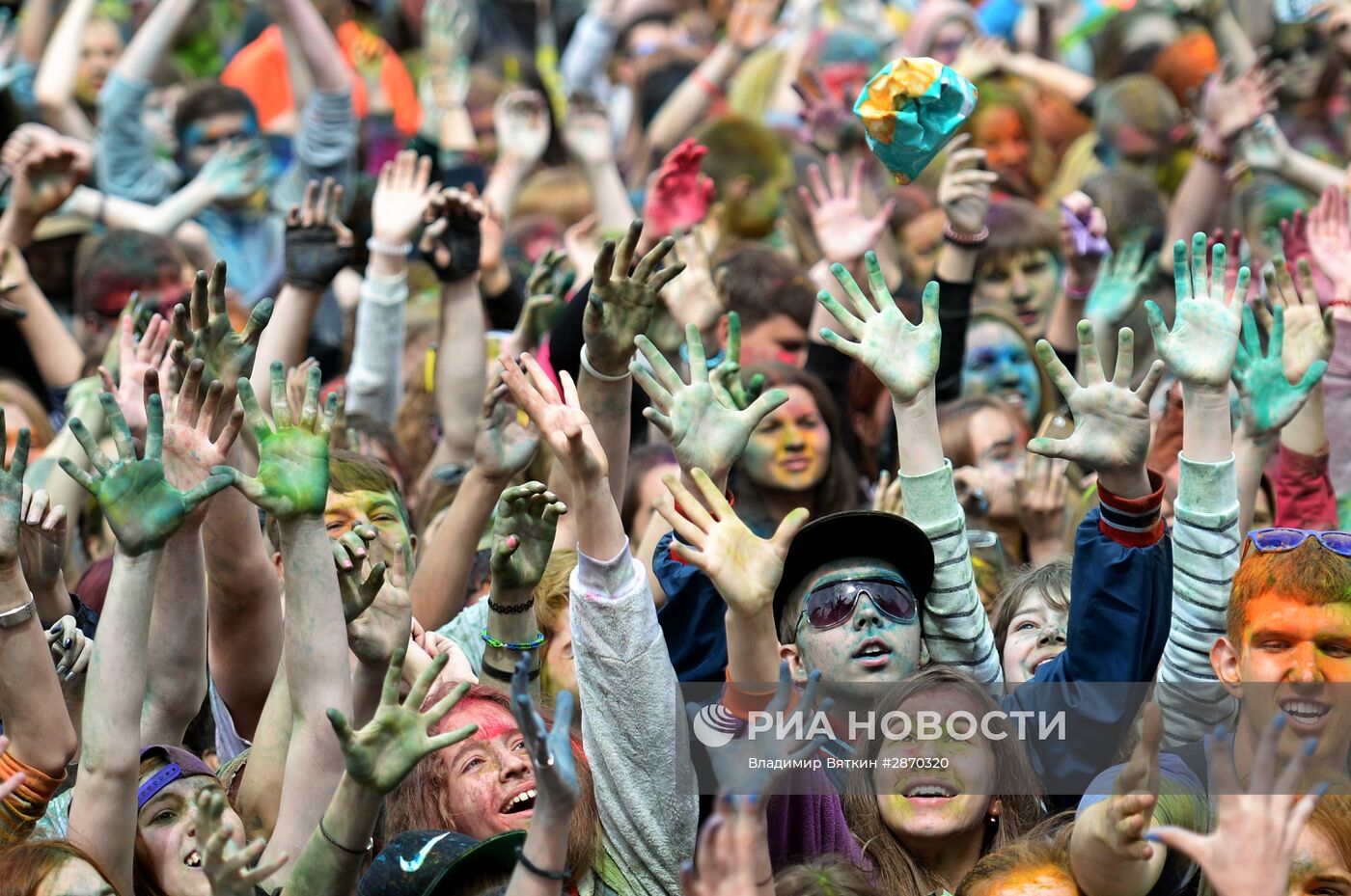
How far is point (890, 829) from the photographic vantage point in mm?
3566

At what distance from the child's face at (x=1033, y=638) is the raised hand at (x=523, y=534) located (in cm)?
114

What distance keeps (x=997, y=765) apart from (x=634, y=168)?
5972mm

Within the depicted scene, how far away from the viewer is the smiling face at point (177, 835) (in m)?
3.39

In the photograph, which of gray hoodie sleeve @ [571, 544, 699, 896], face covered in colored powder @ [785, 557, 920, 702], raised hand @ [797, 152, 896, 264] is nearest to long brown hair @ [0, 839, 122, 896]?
gray hoodie sleeve @ [571, 544, 699, 896]

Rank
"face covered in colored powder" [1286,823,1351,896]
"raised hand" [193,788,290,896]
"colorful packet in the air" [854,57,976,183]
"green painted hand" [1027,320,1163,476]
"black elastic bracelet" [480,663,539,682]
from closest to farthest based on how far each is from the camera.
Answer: "raised hand" [193,788,290,896], "face covered in colored powder" [1286,823,1351,896], "green painted hand" [1027,320,1163,476], "black elastic bracelet" [480,663,539,682], "colorful packet in the air" [854,57,976,183]

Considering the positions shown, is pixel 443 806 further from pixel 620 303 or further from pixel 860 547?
pixel 620 303

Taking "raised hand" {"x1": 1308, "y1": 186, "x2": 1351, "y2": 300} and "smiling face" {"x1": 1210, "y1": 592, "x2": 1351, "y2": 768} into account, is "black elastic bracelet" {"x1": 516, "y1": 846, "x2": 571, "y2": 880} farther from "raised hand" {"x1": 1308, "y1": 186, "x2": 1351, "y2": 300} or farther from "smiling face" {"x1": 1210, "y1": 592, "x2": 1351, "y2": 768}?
"raised hand" {"x1": 1308, "y1": 186, "x2": 1351, "y2": 300}

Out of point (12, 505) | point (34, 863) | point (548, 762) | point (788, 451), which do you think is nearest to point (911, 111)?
point (788, 451)

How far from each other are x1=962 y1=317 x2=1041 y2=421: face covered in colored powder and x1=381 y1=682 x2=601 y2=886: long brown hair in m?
2.87

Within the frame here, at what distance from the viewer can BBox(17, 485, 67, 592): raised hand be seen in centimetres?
398

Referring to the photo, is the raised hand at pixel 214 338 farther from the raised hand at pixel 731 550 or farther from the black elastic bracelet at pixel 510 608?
the raised hand at pixel 731 550

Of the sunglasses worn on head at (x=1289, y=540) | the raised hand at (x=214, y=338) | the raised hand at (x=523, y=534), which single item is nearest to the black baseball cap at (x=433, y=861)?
the raised hand at (x=523, y=534)

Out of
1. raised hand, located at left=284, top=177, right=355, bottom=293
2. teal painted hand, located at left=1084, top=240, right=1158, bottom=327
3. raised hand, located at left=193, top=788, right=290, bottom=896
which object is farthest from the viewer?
teal painted hand, located at left=1084, top=240, right=1158, bottom=327

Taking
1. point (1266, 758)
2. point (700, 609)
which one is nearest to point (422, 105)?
point (700, 609)
